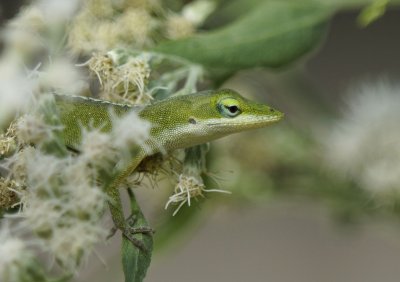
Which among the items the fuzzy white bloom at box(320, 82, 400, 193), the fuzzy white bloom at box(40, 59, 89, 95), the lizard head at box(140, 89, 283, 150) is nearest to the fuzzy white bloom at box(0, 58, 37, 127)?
the fuzzy white bloom at box(40, 59, 89, 95)

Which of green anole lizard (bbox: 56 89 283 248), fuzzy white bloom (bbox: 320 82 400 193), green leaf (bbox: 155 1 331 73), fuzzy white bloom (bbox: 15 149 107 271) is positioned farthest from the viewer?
fuzzy white bloom (bbox: 320 82 400 193)

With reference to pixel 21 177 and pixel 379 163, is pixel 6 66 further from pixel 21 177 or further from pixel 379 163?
pixel 379 163

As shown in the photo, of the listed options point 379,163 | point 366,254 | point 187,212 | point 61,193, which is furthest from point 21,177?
point 366,254

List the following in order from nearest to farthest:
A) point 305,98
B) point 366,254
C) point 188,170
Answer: point 188,170, point 305,98, point 366,254

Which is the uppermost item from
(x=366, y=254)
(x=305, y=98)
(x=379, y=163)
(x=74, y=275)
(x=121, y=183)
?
(x=366, y=254)

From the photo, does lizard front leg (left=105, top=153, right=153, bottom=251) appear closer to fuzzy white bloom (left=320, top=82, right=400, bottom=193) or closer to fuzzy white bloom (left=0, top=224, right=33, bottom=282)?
fuzzy white bloom (left=0, top=224, right=33, bottom=282)

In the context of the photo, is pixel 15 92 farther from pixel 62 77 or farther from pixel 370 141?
pixel 370 141

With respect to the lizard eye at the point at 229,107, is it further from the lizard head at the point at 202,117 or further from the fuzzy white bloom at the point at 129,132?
the fuzzy white bloom at the point at 129,132
